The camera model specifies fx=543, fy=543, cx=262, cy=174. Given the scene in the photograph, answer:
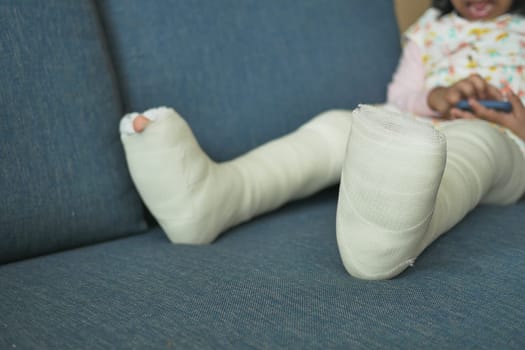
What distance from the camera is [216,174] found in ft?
2.81

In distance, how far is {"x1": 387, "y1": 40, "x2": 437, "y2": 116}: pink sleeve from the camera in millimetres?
1180

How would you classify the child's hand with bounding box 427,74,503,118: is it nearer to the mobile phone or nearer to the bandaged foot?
the mobile phone

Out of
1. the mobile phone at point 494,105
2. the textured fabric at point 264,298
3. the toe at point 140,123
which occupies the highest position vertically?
the toe at point 140,123

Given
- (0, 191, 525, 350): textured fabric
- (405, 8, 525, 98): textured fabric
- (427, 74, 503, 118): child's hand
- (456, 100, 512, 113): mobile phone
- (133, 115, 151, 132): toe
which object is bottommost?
(0, 191, 525, 350): textured fabric

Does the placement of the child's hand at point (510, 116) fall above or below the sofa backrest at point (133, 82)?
below

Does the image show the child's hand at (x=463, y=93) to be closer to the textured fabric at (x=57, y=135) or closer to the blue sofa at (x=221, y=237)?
the blue sofa at (x=221, y=237)

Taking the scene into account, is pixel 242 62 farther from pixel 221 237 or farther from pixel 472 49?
pixel 472 49

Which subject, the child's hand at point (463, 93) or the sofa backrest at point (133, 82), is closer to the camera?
the sofa backrest at point (133, 82)

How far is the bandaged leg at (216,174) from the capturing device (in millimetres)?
796

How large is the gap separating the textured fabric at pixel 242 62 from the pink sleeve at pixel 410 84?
4cm

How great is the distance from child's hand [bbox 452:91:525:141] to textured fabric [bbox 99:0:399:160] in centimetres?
28

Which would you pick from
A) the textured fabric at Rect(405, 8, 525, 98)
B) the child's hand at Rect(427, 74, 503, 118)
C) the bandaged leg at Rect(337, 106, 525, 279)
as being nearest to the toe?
the bandaged leg at Rect(337, 106, 525, 279)

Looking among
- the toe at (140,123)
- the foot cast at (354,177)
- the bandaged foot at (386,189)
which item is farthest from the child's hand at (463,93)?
the toe at (140,123)

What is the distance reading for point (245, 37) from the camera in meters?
1.09
